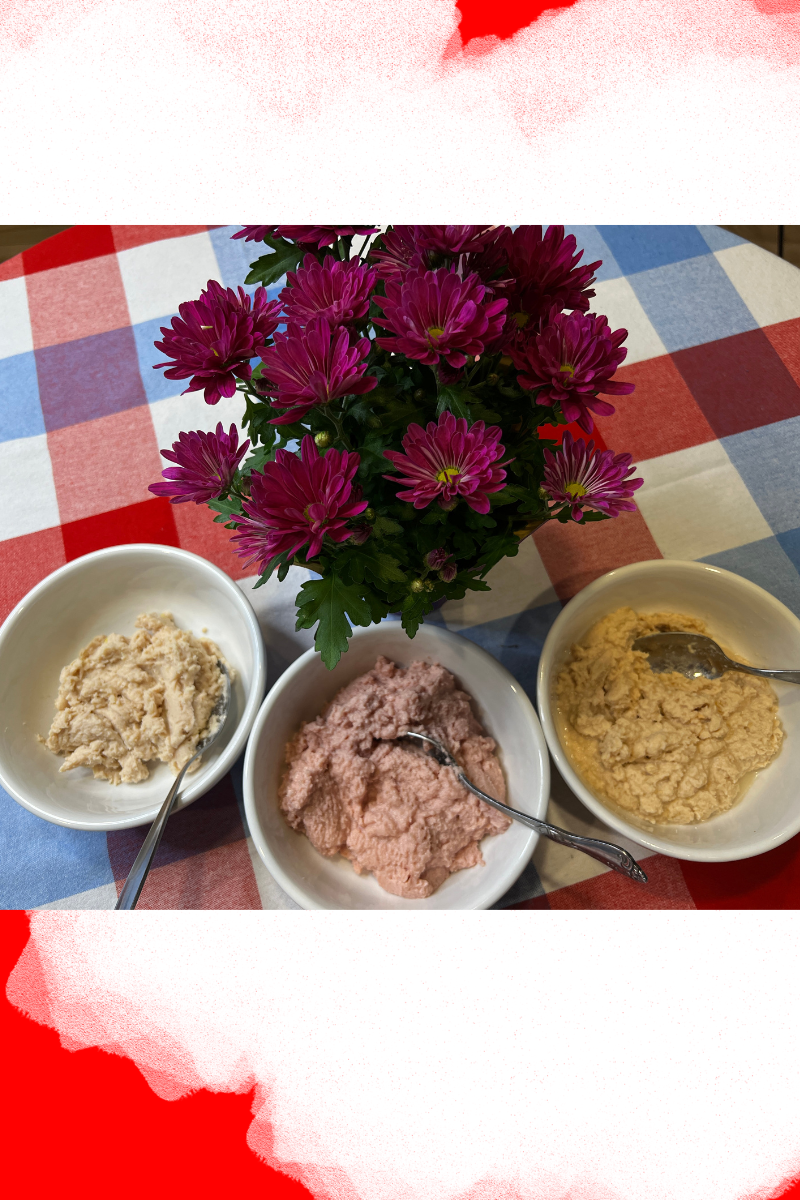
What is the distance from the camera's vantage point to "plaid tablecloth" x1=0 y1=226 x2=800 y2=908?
74 centimetres

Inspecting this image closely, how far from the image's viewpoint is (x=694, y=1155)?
0.54m

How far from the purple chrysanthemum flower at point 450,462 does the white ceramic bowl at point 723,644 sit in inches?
10.9

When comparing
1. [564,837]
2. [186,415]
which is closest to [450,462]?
[564,837]

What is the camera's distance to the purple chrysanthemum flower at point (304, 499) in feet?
1.42

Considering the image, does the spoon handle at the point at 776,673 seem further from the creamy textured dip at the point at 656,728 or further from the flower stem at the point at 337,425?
the flower stem at the point at 337,425

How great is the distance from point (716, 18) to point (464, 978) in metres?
0.80

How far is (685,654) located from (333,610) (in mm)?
418

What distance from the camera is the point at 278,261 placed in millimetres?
534

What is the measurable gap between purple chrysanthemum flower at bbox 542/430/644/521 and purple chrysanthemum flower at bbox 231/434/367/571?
151 millimetres

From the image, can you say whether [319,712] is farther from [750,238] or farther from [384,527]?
[750,238]

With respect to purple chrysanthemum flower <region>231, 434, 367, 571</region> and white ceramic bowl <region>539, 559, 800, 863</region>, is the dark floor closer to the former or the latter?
white ceramic bowl <region>539, 559, 800, 863</region>

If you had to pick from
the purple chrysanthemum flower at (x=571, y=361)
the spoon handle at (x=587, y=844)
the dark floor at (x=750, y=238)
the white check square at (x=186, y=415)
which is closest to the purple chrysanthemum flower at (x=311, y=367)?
the purple chrysanthemum flower at (x=571, y=361)

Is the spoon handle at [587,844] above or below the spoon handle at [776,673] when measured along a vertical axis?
below

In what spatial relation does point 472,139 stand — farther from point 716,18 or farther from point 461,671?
point 461,671
